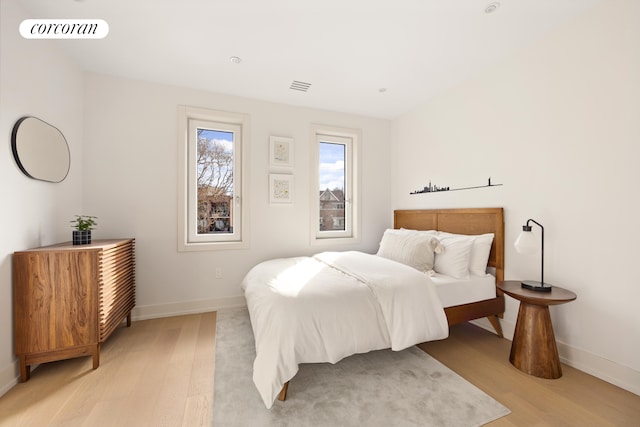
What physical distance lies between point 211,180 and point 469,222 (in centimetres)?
304

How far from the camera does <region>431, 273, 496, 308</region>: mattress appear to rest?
2195 mm

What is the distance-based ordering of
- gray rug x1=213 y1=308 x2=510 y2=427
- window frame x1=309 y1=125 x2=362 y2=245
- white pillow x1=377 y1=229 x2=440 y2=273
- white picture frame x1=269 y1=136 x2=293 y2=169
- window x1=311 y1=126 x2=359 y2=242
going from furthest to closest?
window x1=311 y1=126 x2=359 y2=242
window frame x1=309 y1=125 x2=362 y2=245
white picture frame x1=269 y1=136 x2=293 y2=169
white pillow x1=377 y1=229 x2=440 y2=273
gray rug x1=213 y1=308 x2=510 y2=427

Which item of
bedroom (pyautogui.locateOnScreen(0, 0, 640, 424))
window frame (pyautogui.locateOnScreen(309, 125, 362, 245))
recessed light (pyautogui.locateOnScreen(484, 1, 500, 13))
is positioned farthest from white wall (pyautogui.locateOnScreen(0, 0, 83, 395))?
recessed light (pyautogui.locateOnScreen(484, 1, 500, 13))

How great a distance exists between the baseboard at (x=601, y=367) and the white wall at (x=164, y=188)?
2.69 meters

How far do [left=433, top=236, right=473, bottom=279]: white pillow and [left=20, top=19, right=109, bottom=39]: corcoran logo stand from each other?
3.38 m

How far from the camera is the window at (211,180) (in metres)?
2.98

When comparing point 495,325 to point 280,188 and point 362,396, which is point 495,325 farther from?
point 280,188

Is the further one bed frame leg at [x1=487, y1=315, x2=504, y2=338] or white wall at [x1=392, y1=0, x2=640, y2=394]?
bed frame leg at [x1=487, y1=315, x2=504, y2=338]

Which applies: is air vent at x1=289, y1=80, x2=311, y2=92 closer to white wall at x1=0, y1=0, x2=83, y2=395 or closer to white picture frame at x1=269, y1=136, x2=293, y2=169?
white picture frame at x1=269, y1=136, x2=293, y2=169

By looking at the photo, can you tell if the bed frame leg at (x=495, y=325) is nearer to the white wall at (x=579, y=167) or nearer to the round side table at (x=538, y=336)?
the white wall at (x=579, y=167)

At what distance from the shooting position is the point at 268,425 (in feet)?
4.57

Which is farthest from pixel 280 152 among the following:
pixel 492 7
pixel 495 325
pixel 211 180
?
pixel 495 325

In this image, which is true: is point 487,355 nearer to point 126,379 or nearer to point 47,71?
point 126,379

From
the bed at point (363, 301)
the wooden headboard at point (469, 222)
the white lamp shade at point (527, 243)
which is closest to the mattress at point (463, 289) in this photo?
the bed at point (363, 301)
